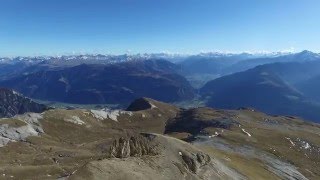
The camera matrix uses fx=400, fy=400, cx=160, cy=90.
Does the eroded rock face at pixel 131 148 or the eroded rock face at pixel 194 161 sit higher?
the eroded rock face at pixel 131 148

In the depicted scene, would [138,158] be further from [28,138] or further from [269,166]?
[28,138]

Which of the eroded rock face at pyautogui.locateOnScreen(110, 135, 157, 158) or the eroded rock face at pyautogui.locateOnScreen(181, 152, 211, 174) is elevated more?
the eroded rock face at pyautogui.locateOnScreen(110, 135, 157, 158)

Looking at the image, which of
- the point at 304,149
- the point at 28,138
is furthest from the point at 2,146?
the point at 304,149

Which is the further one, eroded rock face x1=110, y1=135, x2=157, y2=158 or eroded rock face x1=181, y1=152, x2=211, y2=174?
eroded rock face x1=181, y1=152, x2=211, y2=174

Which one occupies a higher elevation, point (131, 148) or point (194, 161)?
point (131, 148)

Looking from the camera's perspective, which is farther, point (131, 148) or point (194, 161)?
point (194, 161)

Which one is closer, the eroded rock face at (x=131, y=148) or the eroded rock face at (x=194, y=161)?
the eroded rock face at (x=131, y=148)
